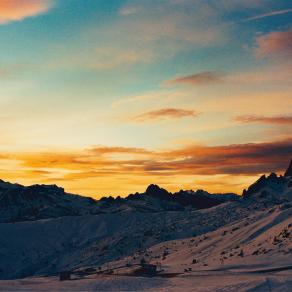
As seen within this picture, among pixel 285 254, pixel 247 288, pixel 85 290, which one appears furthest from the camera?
pixel 285 254

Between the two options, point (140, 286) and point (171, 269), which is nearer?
point (140, 286)

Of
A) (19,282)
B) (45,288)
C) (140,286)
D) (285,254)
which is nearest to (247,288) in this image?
(140,286)

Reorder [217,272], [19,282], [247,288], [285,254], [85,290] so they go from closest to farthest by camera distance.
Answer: [247,288] → [85,290] → [217,272] → [19,282] → [285,254]

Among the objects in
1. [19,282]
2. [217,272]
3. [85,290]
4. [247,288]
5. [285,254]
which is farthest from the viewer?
[285,254]

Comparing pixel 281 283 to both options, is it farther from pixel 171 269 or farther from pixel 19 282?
pixel 19 282

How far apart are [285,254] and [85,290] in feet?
233

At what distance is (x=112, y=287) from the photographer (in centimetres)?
14225

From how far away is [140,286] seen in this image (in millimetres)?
142250

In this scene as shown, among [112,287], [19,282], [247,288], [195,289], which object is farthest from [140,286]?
[19,282]

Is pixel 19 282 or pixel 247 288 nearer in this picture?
pixel 247 288

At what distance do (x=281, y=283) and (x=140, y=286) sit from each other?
34369 mm

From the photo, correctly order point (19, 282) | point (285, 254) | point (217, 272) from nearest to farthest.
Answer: point (217, 272) → point (19, 282) → point (285, 254)

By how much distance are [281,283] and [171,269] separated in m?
58.3

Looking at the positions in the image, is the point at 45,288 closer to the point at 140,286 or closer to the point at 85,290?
the point at 85,290
